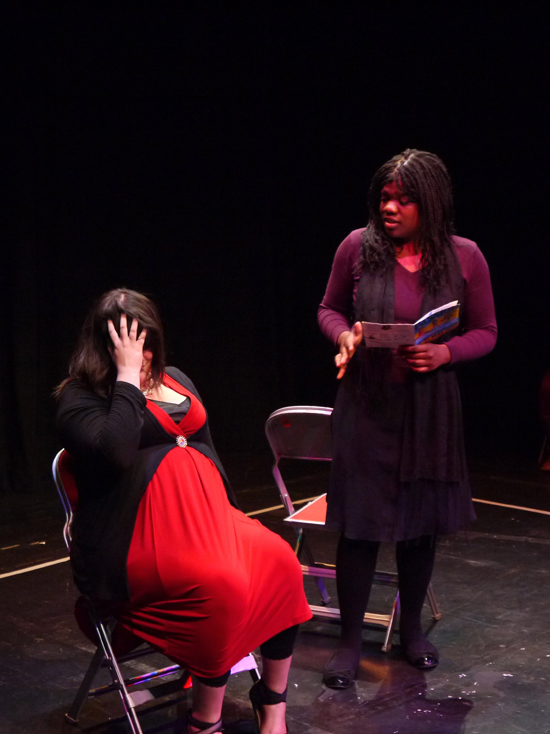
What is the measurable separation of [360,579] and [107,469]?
95 centimetres

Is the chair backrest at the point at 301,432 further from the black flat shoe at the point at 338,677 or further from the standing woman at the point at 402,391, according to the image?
the black flat shoe at the point at 338,677

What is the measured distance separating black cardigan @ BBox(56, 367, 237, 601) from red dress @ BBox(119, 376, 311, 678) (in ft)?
0.10

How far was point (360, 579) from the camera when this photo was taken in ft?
8.50

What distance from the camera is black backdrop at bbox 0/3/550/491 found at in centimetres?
531

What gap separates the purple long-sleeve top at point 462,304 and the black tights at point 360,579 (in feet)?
1.99

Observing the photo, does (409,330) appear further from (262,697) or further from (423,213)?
(262,697)

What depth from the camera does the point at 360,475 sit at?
2525 millimetres

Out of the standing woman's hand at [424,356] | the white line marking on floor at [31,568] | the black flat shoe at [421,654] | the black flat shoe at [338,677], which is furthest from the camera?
the white line marking on floor at [31,568]

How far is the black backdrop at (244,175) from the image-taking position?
5.31 m

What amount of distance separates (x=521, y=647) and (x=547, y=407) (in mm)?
3188

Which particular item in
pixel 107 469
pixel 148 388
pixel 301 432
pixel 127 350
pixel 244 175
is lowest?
pixel 301 432

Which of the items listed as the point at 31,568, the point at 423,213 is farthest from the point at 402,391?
the point at 31,568

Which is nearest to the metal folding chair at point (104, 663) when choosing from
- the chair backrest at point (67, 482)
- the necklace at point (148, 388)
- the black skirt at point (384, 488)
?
the chair backrest at point (67, 482)

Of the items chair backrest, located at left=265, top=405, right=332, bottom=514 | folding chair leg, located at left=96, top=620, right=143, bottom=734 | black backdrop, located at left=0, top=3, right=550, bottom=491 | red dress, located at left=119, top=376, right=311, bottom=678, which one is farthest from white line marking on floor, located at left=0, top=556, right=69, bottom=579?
red dress, located at left=119, top=376, right=311, bottom=678
